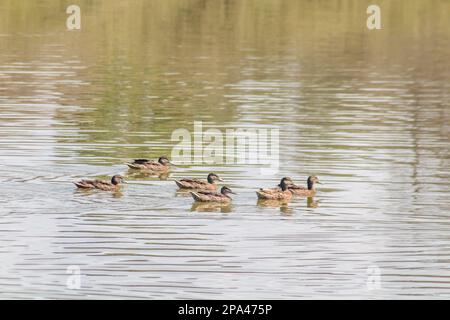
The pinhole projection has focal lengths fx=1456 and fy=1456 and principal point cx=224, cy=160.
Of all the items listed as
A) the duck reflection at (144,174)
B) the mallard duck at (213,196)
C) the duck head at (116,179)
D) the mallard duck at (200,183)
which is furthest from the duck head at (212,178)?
the duck reflection at (144,174)

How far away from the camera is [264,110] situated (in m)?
34.4

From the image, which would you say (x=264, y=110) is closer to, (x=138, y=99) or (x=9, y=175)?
(x=138, y=99)

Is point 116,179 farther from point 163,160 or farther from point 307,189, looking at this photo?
point 307,189

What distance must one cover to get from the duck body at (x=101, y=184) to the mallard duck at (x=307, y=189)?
2884mm

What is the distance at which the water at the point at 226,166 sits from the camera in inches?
738

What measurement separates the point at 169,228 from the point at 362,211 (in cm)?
333

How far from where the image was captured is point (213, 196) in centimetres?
2323

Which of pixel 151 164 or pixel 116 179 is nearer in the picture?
pixel 116 179

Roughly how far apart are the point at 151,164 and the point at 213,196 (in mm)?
2928

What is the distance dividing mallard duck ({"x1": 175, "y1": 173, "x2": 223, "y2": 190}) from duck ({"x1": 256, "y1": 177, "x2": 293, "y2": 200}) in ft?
2.78

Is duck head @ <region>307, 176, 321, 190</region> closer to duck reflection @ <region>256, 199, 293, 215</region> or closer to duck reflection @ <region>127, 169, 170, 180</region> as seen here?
duck reflection @ <region>256, 199, 293, 215</region>

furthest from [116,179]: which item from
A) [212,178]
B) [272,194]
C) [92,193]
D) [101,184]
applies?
[272,194]

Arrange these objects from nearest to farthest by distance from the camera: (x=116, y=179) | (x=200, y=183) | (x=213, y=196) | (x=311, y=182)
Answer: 1. (x=213, y=196)
2. (x=116, y=179)
3. (x=200, y=183)
4. (x=311, y=182)
